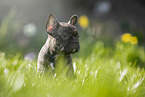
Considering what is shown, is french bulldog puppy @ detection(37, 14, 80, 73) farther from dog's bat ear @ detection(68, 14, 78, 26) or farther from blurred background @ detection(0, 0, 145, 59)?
blurred background @ detection(0, 0, 145, 59)

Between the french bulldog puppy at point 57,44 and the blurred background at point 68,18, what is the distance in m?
2.12

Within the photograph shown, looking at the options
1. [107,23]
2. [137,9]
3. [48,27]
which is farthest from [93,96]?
[137,9]

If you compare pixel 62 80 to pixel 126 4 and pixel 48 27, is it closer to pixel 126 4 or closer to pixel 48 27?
pixel 48 27

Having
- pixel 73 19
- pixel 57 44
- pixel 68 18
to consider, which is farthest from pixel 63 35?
pixel 68 18

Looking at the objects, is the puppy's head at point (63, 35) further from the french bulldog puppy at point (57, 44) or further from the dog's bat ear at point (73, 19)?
the dog's bat ear at point (73, 19)

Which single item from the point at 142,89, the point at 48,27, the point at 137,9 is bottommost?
the point at 137,9

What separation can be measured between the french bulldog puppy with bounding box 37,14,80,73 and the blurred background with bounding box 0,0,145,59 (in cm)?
212

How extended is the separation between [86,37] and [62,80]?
3.07 m

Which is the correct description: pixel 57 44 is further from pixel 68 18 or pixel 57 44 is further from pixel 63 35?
pixel 68 18

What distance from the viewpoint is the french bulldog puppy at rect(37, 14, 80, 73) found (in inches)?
64.1

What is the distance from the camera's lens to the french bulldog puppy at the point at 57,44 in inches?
64.1

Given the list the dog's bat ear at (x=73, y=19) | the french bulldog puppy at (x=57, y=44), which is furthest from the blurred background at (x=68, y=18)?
the french bulldog puppy at (x=57, y=44)

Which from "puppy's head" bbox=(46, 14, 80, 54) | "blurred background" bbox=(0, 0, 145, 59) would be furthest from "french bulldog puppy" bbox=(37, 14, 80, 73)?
"blurred background" bbox=(0, 0, 145, 59)

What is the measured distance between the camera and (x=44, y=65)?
65.1 inches
